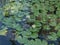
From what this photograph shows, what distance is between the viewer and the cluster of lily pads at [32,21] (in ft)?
6.06

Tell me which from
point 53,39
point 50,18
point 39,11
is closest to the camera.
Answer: point 53,39

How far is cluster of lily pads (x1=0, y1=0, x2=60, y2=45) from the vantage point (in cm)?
185

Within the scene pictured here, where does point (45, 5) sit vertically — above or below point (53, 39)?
above

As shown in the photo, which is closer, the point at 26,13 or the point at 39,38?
the point at 39,38

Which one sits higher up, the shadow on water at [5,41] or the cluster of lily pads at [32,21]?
the cluster of lily pads at [32,21]

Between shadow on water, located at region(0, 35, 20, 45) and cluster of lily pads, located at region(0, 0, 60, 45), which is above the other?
cluster of lily pads, located at region(0, 0, 60, 45)

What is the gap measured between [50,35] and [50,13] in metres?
0.41

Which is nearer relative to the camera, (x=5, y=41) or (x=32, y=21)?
(x=5, y=41)

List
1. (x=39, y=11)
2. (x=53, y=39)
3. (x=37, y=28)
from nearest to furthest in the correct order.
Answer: (x=53, y=39) → (x=37, y=28) → (x=39, y=11)

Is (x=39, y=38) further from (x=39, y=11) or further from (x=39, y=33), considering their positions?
(x=39, y=11)

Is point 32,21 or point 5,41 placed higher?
point 32,21

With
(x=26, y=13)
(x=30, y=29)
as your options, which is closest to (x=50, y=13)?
(x=26, y=13)

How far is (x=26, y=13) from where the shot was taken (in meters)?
2.20

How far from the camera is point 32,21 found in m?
2.06
